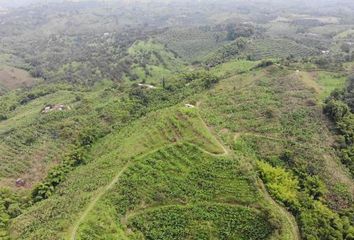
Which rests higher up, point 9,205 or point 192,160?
point 192,160

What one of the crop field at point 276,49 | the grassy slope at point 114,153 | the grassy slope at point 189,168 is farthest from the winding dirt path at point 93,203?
the crop field at point 276,49

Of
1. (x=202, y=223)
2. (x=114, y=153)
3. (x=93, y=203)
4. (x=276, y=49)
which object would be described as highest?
(x=114, y=153)

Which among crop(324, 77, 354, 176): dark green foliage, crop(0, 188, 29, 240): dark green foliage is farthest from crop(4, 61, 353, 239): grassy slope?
crop(0, 188, 29, 240): dark green foliage

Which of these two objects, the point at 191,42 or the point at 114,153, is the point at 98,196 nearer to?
the point at 114,153

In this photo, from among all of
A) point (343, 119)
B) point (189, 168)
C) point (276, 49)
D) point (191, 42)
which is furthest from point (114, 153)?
point (191, 42)

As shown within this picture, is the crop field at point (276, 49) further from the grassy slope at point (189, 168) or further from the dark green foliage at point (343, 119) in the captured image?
the grassy slope at point (189, 168)

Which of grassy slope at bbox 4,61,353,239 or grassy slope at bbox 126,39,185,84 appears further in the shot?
grassy slope at bbox 126,39,185,84

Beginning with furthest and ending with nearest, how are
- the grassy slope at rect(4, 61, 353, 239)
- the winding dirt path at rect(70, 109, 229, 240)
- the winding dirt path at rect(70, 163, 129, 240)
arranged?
the grassy slope at rect(4, 61, 353, 239) < the winding dirt path at rect(70, 109, 229, 240) < the winding dirt path at rect(70, 163, 129, 240)

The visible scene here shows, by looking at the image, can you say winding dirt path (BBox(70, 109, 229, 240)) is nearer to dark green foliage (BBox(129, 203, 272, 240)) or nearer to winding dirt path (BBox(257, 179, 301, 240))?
dark green foliage (BBox(129, 203, 272, 240))

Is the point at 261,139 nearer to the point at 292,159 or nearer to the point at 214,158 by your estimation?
the point at 292,159

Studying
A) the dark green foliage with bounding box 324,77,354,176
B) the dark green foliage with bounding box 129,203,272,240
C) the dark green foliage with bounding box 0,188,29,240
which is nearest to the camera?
the dark green foliage with bounding box 129,203,272,240

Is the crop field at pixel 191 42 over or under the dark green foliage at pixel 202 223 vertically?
under
